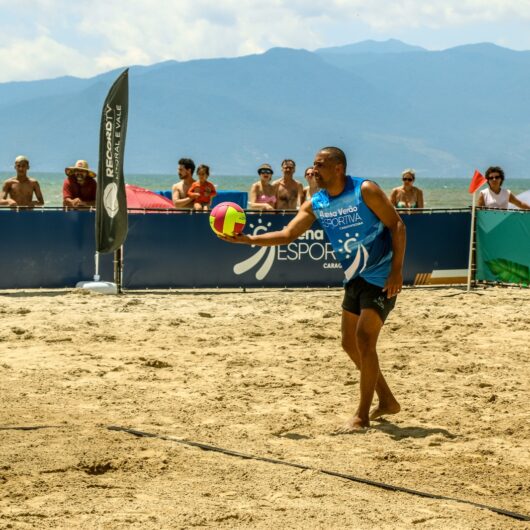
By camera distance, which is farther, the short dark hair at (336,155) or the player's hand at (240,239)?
the player's hand at (240,239)

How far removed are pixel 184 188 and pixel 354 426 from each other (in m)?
7.53

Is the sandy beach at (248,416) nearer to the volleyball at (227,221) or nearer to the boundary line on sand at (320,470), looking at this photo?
the boundary line on sand at (320,470)

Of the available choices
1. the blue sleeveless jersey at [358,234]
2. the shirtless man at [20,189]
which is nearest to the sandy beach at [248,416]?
the blue sleeveless jersey at [358,234]

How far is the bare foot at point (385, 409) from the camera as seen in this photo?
6379 mm

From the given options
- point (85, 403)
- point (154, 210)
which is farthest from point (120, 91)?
point (85, 403)

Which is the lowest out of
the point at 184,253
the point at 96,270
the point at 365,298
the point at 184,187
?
the point at 96,270

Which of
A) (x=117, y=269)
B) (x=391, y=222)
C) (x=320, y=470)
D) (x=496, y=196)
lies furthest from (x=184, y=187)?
(x=320, y=470)

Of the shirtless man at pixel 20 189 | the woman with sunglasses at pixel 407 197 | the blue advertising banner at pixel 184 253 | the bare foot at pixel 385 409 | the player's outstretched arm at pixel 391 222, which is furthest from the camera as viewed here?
the woman with sunglasses at pixel 407 197

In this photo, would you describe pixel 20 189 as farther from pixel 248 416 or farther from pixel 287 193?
pixel 248 416

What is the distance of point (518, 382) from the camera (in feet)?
24.8

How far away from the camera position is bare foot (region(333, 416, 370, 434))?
6059 mm

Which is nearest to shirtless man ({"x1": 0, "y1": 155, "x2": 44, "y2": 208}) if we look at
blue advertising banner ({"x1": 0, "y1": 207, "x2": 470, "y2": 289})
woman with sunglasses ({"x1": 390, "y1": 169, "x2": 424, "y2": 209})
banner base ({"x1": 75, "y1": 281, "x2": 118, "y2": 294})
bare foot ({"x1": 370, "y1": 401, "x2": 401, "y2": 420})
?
A: blue advertising banner ({"x1": 0, "y1": 207, "x2": 470, "y2": 289})

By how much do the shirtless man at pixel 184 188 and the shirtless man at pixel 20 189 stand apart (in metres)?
1.84

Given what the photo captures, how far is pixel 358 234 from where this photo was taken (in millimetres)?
6074
